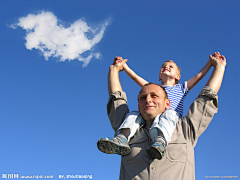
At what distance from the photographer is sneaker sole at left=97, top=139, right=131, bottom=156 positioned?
4504 millimetres

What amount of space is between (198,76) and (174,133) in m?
2.45

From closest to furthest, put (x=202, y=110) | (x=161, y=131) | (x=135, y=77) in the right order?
1. (x=161, y=131)
2. (x=202, y=110)
3. (x=135, y=77)

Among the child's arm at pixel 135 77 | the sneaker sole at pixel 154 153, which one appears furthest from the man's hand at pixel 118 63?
the sneaker sole at pixel 154 153

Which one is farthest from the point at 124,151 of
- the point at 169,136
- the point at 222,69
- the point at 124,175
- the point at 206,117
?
the point at 222,69

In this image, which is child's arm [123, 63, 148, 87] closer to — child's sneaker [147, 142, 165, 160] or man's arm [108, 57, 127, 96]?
man's arm [108, 57, 127, 96]

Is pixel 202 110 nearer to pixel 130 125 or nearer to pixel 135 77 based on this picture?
pixel 130 125

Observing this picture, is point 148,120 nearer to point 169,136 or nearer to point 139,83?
point 169,136

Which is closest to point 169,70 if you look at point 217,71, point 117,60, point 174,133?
point 117,60

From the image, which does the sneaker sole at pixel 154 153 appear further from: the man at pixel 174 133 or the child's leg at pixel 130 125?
the child's leg at pixel 130 125

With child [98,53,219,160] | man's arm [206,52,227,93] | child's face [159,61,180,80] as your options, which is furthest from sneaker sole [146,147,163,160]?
child's face [159,61,180,80]

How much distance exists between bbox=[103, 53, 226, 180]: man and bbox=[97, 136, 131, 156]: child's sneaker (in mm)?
192

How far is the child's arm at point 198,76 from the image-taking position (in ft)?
22.0

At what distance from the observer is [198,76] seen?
6.83 m

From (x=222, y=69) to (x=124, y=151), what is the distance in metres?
2.76
